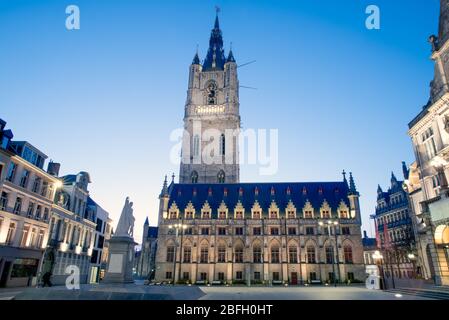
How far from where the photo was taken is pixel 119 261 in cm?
1744

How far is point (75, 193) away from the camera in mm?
38812

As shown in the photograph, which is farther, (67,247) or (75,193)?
(75,193)

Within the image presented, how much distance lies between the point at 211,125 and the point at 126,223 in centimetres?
5245

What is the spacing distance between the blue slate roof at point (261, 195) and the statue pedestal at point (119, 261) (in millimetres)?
31102

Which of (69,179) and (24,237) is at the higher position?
(69,179)

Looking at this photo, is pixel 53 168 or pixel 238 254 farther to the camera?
pixel 238 254

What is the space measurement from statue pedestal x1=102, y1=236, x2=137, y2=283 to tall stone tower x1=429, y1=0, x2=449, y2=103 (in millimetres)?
26959

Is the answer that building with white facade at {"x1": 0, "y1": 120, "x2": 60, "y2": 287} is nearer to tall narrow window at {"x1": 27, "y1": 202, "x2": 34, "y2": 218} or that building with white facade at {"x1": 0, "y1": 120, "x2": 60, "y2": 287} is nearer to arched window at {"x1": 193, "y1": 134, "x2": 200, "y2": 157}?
tall narrow window at {"x1": 27, "y1": 202, "x2": 34, "y2": 218}

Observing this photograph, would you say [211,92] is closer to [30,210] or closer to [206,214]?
[206,214]

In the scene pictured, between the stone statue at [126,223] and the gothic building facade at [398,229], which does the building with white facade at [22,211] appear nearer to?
the stone statue at [126,223]

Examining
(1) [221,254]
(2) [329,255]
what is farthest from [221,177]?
(2) [329,255]
